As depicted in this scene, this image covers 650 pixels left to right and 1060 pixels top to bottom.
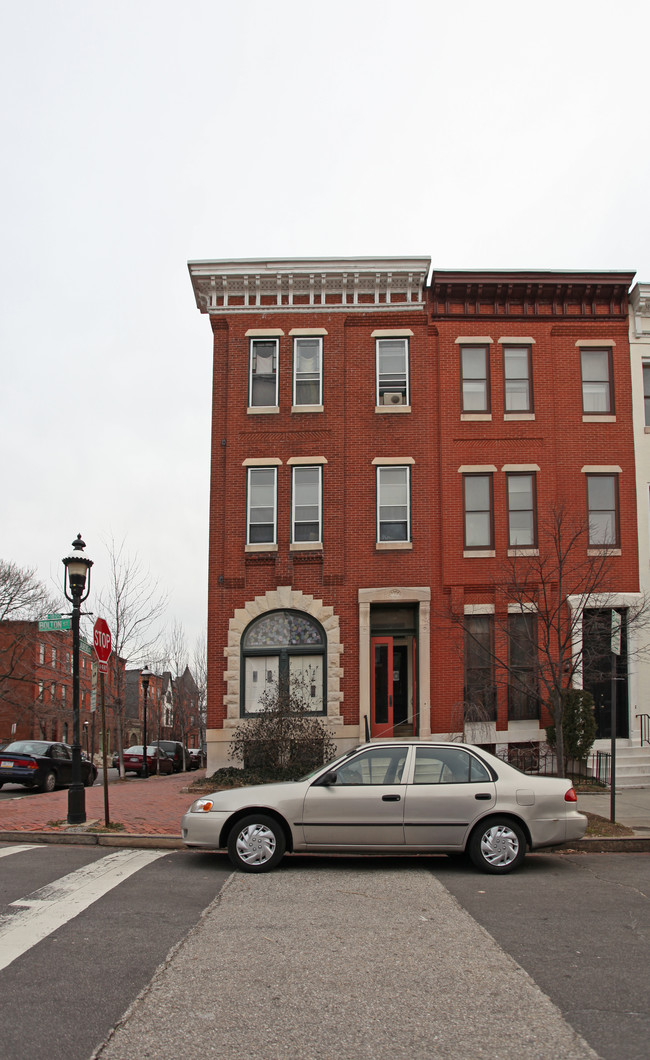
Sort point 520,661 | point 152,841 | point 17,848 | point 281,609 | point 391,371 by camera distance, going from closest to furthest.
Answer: point 17,848 → point 152,841 → point 520,661 → point 281,609 → point 391,371

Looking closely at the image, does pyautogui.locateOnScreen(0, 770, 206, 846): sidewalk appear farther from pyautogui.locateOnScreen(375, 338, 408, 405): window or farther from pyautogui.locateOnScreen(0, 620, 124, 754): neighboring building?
pyautogui.locateOnScreen(0, 620, 124, 754): neighboring building

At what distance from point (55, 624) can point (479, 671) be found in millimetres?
9988

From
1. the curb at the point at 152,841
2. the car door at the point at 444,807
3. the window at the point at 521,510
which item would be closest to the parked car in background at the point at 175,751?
the window at the point at 521,510

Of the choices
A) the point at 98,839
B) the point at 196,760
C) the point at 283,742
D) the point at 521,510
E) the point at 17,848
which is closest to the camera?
the point at 17,848

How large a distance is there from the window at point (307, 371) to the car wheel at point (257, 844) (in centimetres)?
1343

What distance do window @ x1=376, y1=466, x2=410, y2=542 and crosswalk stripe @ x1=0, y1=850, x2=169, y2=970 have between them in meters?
11.4

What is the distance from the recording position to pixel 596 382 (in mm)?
21375

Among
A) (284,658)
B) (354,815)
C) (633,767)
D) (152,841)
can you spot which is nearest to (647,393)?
(633,767)

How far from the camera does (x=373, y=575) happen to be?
20.5m

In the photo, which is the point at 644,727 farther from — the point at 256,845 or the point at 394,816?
the point at 256,845

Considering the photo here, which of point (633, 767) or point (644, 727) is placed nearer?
point (633, 767)

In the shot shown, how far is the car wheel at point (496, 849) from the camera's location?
922 cm

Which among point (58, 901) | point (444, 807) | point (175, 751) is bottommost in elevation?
point (175, 751)

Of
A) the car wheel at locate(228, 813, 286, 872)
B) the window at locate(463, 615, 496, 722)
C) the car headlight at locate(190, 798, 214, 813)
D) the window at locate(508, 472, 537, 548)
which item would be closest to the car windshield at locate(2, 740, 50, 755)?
the window at locate(463, 615, 496, 722)
